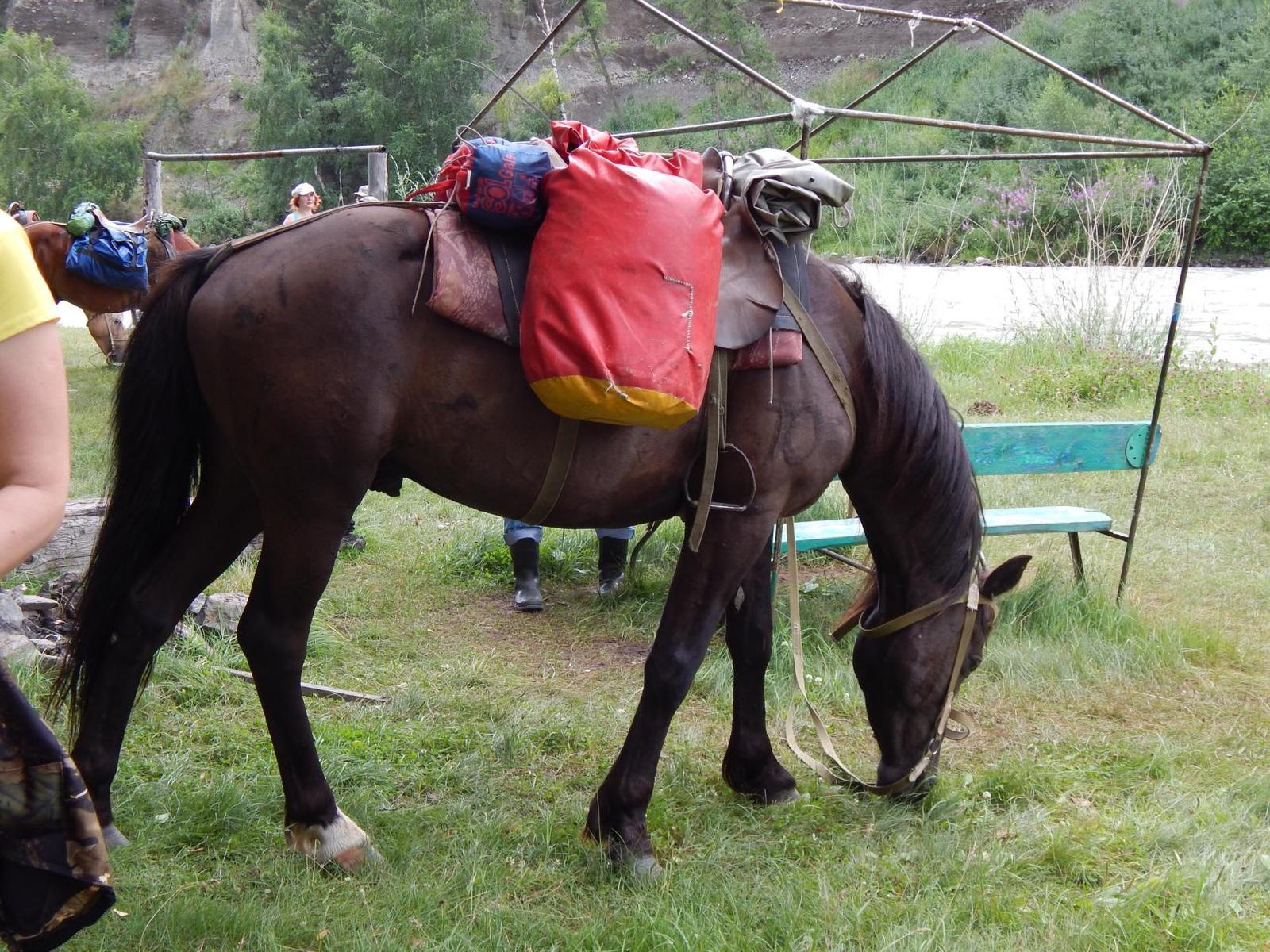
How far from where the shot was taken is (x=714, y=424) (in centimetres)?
268

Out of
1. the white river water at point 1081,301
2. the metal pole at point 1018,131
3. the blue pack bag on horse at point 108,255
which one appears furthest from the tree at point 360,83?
the metal pole at point 1018,131

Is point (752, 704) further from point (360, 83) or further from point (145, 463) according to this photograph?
point (360, 83)

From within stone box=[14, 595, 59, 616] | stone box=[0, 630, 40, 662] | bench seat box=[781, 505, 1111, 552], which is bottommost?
stone box=[14, 595, 59, 616]

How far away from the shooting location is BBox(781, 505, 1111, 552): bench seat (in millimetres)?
4574

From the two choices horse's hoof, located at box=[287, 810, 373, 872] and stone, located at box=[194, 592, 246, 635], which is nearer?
→ horse's hoof, located at box=[287, 810, 373, 872]

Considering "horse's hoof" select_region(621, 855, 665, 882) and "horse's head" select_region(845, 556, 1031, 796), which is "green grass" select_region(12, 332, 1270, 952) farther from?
"horse's head" select_region(845, 556, 1031, 796)

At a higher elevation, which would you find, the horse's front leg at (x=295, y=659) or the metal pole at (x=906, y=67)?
the metal pole at (x=906, y=67)

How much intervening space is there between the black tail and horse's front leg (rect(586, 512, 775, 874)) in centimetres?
137

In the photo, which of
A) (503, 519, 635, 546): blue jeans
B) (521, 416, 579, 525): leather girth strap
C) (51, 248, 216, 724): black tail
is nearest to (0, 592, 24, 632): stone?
(51, 248, 216, 724): black tail

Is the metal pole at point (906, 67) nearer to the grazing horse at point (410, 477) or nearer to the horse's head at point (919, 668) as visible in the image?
the grazing horse at point (410, 477)

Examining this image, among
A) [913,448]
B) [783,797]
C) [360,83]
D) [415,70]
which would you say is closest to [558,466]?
[913,448]

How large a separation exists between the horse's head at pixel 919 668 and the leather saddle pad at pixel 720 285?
0.93 m

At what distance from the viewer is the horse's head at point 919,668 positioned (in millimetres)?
3053

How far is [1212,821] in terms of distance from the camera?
3.00 m
